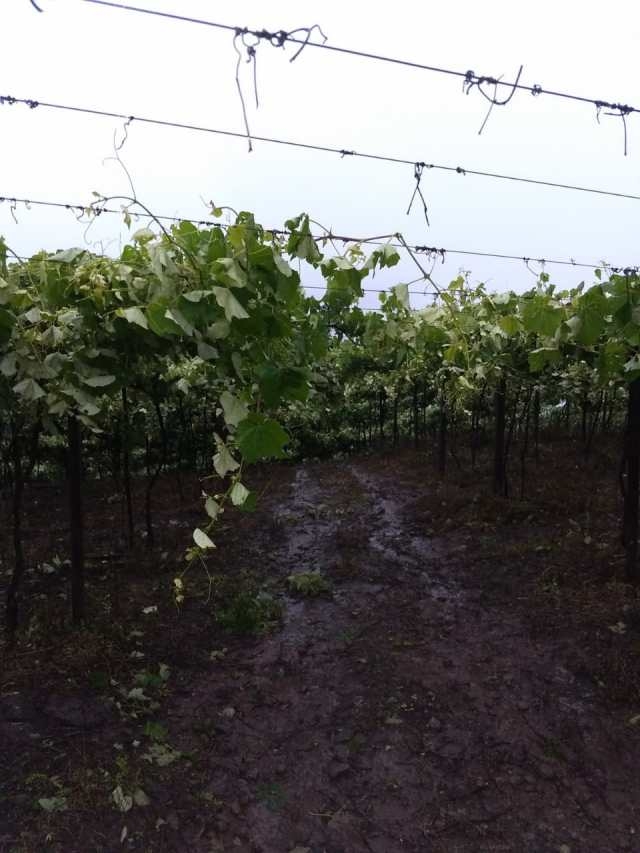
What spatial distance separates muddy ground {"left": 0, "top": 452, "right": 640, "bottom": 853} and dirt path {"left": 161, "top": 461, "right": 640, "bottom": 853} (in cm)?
1

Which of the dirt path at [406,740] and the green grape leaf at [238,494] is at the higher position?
the green grape leaf at [238,494]

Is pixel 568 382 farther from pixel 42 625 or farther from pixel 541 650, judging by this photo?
pixel 42 625

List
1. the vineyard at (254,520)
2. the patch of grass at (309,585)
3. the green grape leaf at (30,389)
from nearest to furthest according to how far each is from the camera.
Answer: the vineyard at (254,520) → the green grape leaf at (30,389) → the patch of grass at (309,585)

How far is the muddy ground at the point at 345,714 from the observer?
315cm

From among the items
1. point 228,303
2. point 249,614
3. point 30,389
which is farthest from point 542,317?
point 249,614

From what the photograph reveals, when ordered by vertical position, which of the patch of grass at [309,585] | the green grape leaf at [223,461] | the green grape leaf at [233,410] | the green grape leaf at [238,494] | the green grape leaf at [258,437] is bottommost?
the patch of grass at [309,585]

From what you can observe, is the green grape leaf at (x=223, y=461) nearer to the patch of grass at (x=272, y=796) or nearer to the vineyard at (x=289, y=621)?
the vineyard at (x=289, y=621)

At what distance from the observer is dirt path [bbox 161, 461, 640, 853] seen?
124 inches

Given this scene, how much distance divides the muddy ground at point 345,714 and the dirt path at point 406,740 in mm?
13

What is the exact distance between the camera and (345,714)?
4148 millimetres

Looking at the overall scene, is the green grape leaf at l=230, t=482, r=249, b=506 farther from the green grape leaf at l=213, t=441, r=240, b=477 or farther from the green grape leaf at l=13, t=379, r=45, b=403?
the green grape leaf at l=13, t=379, r=45, b=403

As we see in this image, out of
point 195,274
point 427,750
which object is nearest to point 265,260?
point 195,274

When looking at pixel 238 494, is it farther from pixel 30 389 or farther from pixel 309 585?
pixel 309 585

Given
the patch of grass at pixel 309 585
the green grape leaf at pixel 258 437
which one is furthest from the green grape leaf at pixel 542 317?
the patch of grass at pixel 309 585
